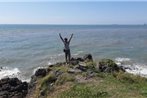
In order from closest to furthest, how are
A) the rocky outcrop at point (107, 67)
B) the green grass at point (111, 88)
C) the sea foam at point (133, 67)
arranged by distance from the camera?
the green grass at point (111, 88), the rocky outcrop at point (107, 67), the sea foam at point (133, 67)

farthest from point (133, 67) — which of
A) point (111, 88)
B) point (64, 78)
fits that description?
point (111, 88)

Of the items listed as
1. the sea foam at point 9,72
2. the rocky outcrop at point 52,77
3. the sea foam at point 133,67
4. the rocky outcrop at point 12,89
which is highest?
the rocky outcrop at point 52,77

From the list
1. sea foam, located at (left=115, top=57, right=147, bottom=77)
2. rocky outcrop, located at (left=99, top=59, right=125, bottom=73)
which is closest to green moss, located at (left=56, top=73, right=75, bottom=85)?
rocky outcrop, located at (left=99, top=59, right=125, bottom=73)

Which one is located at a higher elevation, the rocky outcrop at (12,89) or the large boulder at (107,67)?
the large boulder at (107,67)

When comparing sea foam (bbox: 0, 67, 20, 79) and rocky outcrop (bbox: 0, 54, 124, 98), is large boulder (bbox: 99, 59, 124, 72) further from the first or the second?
sea foam (bbox: 0, 67, 20, 79)

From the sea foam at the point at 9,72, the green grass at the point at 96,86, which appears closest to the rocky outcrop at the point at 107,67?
the green grass at the point at 96,86

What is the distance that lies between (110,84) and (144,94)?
249 centimetres

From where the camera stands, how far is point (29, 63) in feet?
165

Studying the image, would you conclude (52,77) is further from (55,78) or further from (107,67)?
(107,67)

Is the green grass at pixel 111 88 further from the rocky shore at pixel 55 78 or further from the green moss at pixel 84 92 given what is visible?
the rocky shore at pixel 55 78

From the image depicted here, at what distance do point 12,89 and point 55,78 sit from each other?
5.21 meters

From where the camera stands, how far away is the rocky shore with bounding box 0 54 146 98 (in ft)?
71.8

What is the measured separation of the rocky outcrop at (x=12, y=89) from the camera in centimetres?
2610

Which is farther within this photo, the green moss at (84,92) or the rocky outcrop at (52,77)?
the rocky outcrop at (52,77)
